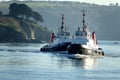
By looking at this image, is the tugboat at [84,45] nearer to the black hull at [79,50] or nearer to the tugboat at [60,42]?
the black hull at [79,50]

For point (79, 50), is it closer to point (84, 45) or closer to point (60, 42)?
point (84, 45)

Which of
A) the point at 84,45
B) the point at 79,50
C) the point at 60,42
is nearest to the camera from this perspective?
the point at 79,50

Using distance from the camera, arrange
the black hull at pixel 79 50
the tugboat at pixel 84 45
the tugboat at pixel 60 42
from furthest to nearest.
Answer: the tugboat at pixel 60 42
the tugboat at pixel 84 45
the black hull at pixel 79 50

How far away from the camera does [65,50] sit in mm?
153875

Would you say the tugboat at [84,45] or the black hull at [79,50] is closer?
the black hull at [79,50]

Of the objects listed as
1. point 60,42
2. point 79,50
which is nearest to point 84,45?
point 79,50

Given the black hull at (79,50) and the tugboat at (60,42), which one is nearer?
the black hull at (79,50)

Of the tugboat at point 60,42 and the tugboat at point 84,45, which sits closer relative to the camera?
the tugboat at point 84,45

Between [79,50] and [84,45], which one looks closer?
[79,50]

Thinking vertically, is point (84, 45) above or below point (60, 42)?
above

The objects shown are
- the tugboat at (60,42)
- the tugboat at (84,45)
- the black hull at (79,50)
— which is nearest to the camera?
the black hull at (79,50)

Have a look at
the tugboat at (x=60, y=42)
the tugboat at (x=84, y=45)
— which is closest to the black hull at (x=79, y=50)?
the tugboat at (x=84, y=45)

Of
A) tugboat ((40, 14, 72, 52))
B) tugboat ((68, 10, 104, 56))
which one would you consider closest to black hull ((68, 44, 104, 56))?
tugboat ((68, 10, 104, 56))

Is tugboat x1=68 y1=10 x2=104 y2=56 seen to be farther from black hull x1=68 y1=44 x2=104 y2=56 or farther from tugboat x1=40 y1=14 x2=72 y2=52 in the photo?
tugboat x1=40 y1=14 x2=72 y2=52
